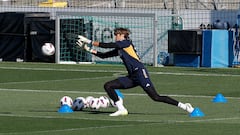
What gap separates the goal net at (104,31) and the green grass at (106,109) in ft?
6.31

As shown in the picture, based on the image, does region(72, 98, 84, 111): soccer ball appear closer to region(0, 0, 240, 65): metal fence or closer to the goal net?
the goal net

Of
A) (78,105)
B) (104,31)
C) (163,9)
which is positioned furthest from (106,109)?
(163,9)

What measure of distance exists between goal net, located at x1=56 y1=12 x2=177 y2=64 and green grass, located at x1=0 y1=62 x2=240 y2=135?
6.31 ft

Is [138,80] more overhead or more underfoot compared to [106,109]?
more overhead

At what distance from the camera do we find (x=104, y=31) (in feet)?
119

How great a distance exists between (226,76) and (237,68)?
5.03 metres

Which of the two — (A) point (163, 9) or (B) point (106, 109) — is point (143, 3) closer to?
(A) point (163, 9)

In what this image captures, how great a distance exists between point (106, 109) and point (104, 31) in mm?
16761

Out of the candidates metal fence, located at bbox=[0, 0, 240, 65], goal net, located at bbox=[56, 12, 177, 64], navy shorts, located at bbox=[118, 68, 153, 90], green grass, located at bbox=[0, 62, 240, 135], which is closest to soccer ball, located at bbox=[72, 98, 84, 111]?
green grass, located at bbox=[0, 62, 240, 135]

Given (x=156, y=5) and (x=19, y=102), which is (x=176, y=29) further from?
(x=19, y=102)

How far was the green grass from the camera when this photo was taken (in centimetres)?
1598

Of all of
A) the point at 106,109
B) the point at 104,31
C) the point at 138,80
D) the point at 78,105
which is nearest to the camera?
the point at 138,80

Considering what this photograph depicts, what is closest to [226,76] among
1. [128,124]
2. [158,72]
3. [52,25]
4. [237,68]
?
[158,72]

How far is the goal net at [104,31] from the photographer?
3600cm
